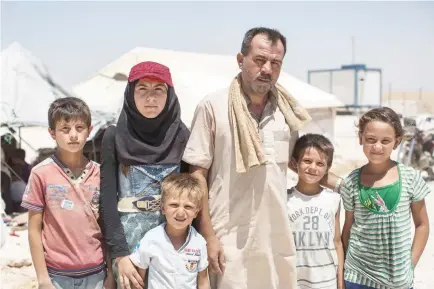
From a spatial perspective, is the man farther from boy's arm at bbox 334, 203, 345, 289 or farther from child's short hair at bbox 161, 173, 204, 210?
boy's arm at bbox 334, 203, 345, 289

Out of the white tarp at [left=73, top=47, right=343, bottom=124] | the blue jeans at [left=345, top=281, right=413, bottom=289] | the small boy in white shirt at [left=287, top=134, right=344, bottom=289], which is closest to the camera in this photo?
the blue jeans at [left=345, top=281, right=413, bottom=289]

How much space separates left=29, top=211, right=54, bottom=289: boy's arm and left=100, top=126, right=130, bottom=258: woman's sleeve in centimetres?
29

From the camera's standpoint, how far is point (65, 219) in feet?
6.77

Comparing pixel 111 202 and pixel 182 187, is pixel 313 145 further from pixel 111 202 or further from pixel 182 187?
pixel 111 202

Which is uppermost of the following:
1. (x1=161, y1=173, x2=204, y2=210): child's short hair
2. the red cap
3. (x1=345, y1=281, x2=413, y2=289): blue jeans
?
the red cap

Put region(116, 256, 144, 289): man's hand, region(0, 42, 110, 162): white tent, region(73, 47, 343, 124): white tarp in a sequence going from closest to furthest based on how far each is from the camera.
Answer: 1. region(116, 256, 144, 289): man's hand
2. region(0, 42, 110, 162): white tent
3. region(73, 47, 343, 124): white tarp

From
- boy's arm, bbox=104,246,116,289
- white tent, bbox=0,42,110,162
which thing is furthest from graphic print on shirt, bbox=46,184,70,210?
white tent, bbox=0,42,110,162

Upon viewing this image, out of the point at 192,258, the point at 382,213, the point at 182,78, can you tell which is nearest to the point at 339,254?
the point at 382,213

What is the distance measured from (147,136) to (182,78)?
1072 centimetres

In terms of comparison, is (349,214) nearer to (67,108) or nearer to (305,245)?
(305,245)

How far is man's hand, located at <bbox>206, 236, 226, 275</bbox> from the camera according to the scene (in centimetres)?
213

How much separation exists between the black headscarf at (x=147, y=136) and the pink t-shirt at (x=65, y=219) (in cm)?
27

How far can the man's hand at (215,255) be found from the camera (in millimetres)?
2133

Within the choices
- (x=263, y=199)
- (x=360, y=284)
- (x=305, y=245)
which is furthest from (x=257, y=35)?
(x=360, y=284)
